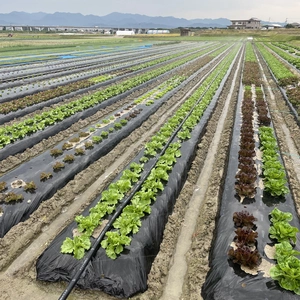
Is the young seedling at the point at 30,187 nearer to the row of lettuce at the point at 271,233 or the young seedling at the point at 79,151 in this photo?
the young seedling at the point at 79,151

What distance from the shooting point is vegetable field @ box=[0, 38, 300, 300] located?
578 centimetres

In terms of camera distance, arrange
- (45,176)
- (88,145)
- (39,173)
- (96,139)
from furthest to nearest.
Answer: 1. (96,139)
2. (88,145)
3. (39,173)
4. (45,176)

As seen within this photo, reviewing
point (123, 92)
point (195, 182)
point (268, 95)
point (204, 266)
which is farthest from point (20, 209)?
point (268, 95)

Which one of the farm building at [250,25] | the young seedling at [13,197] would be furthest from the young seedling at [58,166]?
the farm building at [250,25]

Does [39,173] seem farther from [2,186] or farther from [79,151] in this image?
[79,151]

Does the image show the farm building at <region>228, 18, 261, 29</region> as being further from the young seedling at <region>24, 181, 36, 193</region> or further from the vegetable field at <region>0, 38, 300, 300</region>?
the young seedling at <region>24, 181, 36, 193</region>

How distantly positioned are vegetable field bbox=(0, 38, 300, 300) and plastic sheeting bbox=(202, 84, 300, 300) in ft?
0.09

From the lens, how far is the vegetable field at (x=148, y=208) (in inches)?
228

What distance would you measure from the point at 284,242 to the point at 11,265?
6688 mm

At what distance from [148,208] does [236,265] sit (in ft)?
8.67

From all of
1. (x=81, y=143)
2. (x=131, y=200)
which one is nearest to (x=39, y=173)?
(x=81, y=143)

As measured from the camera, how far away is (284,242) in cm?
587

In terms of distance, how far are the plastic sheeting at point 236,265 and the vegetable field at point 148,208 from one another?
0.03 meters

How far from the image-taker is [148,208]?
7.29 metres
